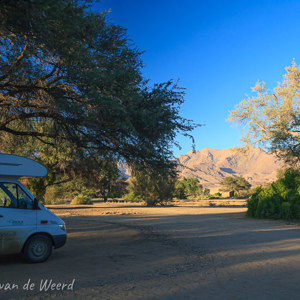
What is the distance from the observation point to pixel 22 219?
285 inches

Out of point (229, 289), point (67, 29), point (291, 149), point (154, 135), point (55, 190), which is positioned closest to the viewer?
point (229, 289)

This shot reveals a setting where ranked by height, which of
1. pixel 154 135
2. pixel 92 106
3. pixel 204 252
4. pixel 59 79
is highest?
pixel 59 79

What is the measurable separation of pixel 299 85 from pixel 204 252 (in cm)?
2502

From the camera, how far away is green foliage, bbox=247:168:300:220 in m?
17.8

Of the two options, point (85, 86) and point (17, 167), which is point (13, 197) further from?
point (85, 86)

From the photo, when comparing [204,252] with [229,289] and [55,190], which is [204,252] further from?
[55,190]

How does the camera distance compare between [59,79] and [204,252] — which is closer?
[204,252]

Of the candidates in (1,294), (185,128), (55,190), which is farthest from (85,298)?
(55,190)

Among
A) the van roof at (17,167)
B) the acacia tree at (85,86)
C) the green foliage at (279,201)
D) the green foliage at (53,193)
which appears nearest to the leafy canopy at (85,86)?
the acacia tree at (85,86)

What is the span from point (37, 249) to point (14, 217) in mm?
1027

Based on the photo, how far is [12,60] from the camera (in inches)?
393

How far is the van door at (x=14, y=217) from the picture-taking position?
6.90 metres

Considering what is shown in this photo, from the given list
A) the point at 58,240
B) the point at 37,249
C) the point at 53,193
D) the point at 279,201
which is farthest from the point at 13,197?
the point at 53,193

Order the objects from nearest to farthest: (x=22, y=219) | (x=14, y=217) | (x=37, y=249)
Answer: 1. (x=14, y=217)
2. (x=22, y=219)
3. (x=37, y=249)
